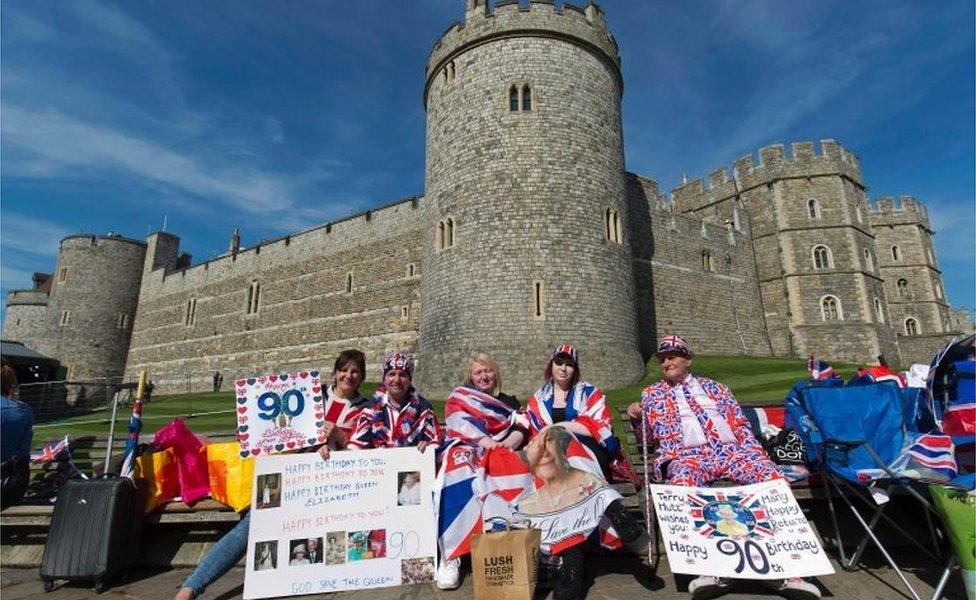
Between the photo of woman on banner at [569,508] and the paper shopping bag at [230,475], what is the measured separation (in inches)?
87.2

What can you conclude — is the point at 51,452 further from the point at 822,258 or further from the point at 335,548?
the point at 822,258

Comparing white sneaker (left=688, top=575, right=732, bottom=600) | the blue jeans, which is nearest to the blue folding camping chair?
white sneaker (left=688, top=575, right=732, bottom=600)

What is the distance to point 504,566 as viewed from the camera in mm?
2906

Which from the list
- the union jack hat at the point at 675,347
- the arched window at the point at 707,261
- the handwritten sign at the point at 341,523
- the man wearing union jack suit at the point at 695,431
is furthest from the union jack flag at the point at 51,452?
the arched window at the point at 707,261

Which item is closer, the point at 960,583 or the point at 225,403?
the point at 960,583

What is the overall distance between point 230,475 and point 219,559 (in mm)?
864

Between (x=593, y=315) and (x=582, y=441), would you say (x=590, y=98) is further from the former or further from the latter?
(x=582, y=441)

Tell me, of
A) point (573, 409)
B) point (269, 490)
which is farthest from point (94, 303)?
point (573, 409)

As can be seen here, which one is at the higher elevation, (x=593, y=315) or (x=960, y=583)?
(x=593, y=315)

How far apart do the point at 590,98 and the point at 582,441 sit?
44.8ft

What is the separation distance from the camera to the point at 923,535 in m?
3.85

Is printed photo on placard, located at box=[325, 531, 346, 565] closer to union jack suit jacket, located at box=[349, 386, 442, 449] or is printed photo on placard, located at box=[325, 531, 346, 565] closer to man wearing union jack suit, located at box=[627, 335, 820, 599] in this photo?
union jack suit jacket, located at box=[349, 386, 442, 449]

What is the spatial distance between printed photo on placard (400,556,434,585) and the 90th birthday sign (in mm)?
1179

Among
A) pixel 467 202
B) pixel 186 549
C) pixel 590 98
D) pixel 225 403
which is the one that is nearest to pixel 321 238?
pixel 225 403
